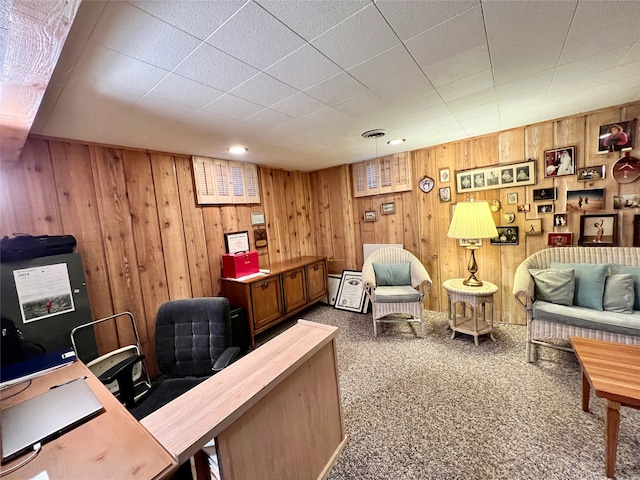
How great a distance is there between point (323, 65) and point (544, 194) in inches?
112

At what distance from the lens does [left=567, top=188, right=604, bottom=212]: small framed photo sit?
256 centimetres

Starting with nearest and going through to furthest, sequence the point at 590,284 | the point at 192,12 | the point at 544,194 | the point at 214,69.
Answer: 1. the point at 192,12
2. the point at 214,69
3. the point at 590,284
4. the point at 544,194

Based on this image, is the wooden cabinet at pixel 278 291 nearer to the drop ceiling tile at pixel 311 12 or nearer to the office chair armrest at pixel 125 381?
the office chair armrest at pixel 125 381

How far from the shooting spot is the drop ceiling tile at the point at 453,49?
1187mm

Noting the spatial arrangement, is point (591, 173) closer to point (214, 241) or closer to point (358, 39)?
point (358, 39)

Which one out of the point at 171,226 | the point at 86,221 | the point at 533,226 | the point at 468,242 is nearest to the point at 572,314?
→ the point at 533,226

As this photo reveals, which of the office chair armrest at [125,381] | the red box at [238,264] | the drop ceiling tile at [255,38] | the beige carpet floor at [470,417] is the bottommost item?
the beige carpet floor at [470,417]

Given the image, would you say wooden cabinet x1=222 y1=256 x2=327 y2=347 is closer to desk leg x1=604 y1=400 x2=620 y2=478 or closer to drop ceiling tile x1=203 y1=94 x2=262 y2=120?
drop ceiling tile x1=203 y1=94 x2=262 y2=120

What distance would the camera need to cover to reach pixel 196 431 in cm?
81

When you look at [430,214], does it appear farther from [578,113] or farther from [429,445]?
[429,445]

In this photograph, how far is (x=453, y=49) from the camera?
1.36 meters

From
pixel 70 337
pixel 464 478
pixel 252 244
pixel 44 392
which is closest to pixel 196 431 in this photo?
pixel 44 392

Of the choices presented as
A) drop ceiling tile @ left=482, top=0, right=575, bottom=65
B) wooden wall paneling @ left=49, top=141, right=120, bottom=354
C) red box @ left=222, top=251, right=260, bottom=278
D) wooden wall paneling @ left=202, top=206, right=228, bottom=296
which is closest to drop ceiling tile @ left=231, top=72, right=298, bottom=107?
drop ceiling tile @ left=482, top=0, right=575, bottom=65

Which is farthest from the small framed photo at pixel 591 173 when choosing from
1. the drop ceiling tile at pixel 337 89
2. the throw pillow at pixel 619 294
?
the drop ceiling tile at pixel 337 89
